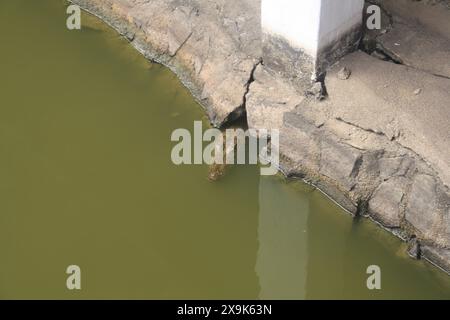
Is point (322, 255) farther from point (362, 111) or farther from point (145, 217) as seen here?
point (145, 217)

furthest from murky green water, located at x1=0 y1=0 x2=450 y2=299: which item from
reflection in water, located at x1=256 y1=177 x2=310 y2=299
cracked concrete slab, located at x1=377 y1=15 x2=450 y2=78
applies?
cracked concrete slab, located at x1=377 y1=15 x2=450 y2=78

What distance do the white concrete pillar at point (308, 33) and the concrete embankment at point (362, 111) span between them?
11cm

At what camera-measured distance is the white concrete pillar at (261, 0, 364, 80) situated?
202 inches

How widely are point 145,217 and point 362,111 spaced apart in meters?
1.67

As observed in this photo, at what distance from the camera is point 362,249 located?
206 inches

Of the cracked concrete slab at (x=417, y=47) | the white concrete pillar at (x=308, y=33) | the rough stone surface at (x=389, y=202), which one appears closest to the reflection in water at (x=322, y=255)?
the rough stone surface at (x=389, y=202)

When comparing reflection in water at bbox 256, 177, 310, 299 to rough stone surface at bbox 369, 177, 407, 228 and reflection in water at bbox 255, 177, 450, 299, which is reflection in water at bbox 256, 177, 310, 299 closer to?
reflection in water at bbox 255, 177, 450, 299

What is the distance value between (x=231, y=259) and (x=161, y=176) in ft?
2.87

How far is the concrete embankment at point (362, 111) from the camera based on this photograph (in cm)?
504

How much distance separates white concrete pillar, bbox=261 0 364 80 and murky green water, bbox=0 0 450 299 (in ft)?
2.78

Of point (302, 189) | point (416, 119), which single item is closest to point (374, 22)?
point (416, 119)

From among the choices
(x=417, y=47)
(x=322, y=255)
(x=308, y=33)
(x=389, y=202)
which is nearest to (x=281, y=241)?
(x=322, y=255)

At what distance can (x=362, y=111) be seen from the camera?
525cm

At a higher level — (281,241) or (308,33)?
(308,33)
